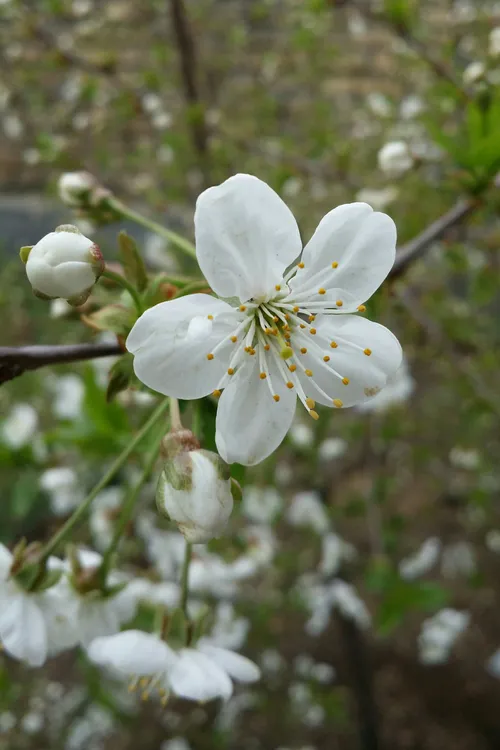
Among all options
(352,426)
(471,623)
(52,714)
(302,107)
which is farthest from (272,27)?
(52,714)

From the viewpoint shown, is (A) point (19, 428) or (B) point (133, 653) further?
(A) point (19, 428)

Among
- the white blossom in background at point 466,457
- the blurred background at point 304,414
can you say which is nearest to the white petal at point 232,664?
the blurred background at point 304,414

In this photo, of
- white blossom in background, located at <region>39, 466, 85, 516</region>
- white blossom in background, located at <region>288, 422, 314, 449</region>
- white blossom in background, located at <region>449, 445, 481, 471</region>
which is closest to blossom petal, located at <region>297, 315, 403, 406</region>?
white blossom in background, located at <region>39, 466, 85, 516</region>

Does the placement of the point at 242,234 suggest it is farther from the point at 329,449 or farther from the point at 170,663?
the point at 329,449

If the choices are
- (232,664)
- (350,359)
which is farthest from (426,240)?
(232,664)

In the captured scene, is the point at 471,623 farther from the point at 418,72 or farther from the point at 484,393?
the point at 418,72

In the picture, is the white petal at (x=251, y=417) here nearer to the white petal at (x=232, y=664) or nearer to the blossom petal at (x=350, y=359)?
the blossom petal at (x=350, y=359)

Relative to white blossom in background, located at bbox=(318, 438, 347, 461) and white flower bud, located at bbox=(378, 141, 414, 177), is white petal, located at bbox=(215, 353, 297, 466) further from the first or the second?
white blossom in background, located at bbox=(318, 438, 347, 461)
